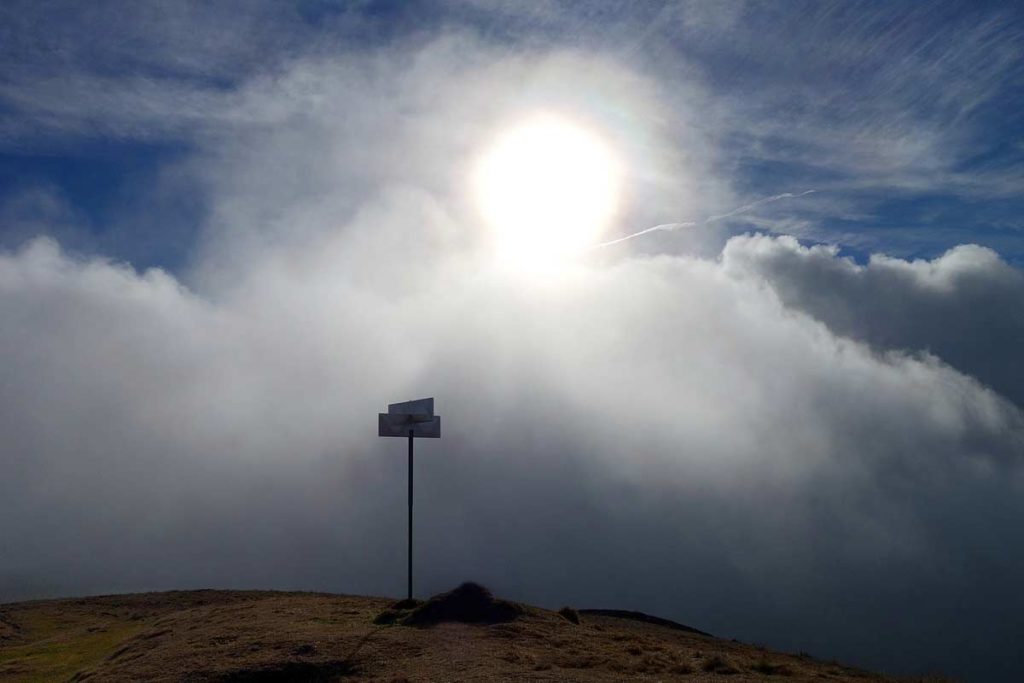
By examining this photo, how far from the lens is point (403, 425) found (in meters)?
27.8

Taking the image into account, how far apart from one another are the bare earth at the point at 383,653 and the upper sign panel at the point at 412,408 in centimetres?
605

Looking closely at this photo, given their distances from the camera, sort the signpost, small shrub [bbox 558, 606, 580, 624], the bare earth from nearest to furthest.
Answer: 1. the bare earth
2. small shrub [bbox 558, 606, 580, 624]
3. the signpost

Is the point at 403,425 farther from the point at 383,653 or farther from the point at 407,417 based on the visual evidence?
the point at 383,653

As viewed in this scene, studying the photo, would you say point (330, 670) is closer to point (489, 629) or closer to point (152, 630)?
point (489, 629)

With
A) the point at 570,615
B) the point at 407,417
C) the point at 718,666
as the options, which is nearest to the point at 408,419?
the point at 407,417

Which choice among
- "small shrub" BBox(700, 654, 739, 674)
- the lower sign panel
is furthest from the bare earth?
the lower sign panel

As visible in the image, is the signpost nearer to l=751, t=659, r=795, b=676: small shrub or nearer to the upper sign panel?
the upper sign panel

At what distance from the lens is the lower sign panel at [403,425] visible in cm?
2773

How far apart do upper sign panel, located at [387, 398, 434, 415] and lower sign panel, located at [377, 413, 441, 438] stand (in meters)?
0.13

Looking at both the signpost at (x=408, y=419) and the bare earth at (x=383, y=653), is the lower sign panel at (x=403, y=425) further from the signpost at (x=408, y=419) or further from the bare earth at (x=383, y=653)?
the bare earth at (x=383, y=653)

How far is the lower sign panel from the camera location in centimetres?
2773

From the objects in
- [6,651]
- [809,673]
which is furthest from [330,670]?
[6,651]

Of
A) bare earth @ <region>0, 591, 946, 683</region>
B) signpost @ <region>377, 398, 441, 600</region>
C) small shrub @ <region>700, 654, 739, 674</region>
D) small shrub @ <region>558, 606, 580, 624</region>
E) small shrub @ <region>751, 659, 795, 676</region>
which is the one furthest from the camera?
signpost @ <region>377, 398, 441, 600</region>

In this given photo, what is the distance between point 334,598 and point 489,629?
981cm
